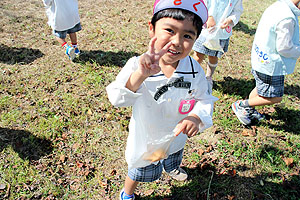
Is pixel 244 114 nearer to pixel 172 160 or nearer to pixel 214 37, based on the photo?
pixel 214 37

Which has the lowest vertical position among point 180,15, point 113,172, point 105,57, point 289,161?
point 113,172

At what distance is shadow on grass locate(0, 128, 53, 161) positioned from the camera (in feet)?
10.6

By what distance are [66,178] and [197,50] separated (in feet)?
9.10

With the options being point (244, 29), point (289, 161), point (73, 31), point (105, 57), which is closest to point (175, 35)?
point (289, 161)

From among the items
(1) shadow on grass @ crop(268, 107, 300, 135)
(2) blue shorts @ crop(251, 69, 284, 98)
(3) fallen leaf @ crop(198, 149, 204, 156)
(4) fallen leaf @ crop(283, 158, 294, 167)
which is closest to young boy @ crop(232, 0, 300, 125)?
(2) blue shorts @ crop(251, 69, 284, 98)

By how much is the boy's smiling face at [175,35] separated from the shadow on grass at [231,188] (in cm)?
193

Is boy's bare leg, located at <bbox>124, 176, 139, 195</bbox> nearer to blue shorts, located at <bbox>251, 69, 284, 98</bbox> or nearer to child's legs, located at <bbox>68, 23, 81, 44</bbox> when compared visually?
blue shorts, located at <bbox>251, 69, 284, 98</bbox>

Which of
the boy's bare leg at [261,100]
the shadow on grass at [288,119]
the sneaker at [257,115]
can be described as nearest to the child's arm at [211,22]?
the boy's bare leg at [261,100]

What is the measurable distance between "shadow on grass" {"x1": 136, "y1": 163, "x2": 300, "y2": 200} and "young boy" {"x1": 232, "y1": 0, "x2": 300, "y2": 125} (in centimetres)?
113

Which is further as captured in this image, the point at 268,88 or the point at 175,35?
the point at 268,88

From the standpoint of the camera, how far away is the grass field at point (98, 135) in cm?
296

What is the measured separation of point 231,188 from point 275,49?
1.87 m

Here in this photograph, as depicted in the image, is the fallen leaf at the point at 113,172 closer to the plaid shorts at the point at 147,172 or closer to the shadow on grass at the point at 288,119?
the plaid shorts at the point at 147,172

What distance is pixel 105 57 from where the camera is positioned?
508 centimetres
